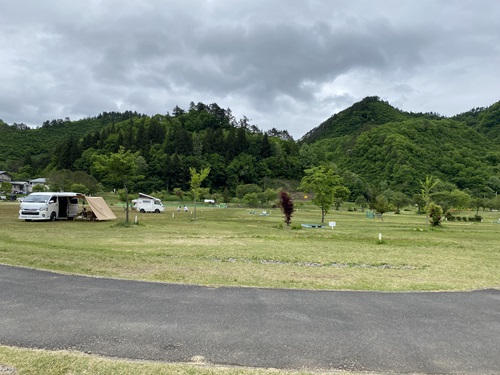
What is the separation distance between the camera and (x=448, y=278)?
999 cm

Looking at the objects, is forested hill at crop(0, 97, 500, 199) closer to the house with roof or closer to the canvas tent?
the house with roof

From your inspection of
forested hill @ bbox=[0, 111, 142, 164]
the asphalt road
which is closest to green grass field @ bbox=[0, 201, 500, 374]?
the asphalt road

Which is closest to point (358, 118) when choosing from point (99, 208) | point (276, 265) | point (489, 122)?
point (489, 122)

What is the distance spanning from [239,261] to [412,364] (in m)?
7.70

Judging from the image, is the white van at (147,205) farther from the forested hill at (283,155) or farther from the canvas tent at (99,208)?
the forested hill at (283,155)

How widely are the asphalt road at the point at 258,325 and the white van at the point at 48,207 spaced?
19.5 m

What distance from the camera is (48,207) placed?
2581 cm

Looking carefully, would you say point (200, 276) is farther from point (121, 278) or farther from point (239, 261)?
point (239, 261)

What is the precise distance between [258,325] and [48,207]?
24.9 m

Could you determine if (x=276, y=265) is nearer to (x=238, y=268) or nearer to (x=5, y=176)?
(x=238, y=268)

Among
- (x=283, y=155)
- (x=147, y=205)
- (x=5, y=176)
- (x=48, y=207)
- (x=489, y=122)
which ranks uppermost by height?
(x=489, y=122)

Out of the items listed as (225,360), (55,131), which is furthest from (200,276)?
(55,131)

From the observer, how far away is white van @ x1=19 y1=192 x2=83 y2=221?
24812mm

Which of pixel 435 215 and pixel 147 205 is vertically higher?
pixel 435 215
